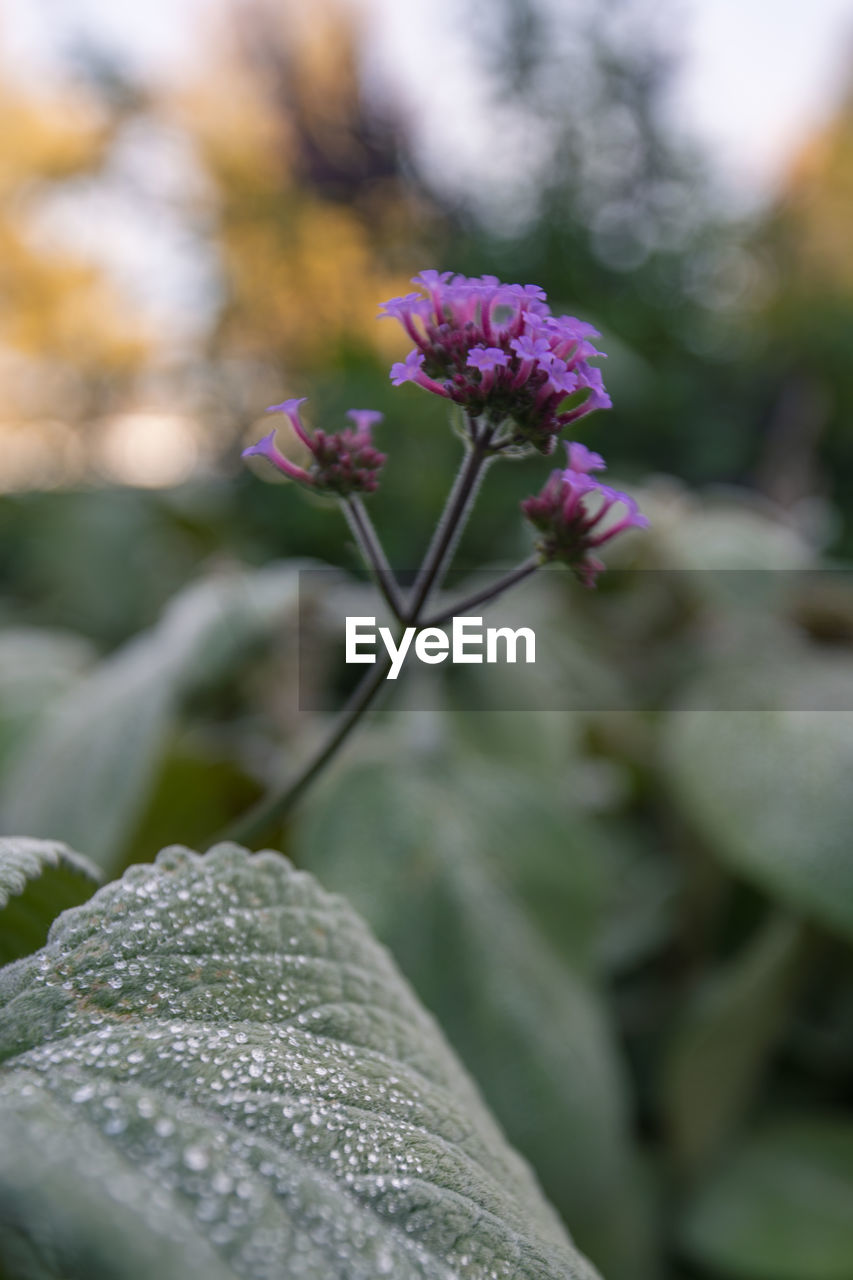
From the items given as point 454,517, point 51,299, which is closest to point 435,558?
point 454,517

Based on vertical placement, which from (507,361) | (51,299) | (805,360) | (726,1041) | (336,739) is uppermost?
(51,299)

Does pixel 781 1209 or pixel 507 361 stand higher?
pixel 507 361

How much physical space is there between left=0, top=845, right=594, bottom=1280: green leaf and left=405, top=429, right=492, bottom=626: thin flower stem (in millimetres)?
102

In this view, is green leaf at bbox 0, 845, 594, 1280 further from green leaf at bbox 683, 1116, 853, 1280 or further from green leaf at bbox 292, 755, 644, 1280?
green leaf at bbox 683, 1116, 853, 1280

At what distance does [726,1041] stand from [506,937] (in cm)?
20

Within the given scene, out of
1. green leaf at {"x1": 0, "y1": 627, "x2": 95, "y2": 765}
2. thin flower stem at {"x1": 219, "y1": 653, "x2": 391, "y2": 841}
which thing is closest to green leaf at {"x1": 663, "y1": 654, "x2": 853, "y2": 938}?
thin flower stem at {"x1": 219, "y1": 653, "x2": 391, "y2": 841}

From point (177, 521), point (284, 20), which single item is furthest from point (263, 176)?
point (177, 521)

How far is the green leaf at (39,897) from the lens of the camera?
0.31 m

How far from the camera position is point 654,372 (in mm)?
1851

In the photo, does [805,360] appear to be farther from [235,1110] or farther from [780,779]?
[235,1110]

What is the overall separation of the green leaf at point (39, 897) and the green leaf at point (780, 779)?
40 cm

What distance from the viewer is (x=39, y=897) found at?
1.04ft

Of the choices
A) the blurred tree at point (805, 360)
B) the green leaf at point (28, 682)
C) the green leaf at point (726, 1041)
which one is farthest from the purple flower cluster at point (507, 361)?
the blurred tree at point (805, 360)

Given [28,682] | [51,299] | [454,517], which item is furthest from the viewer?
[51,299]
